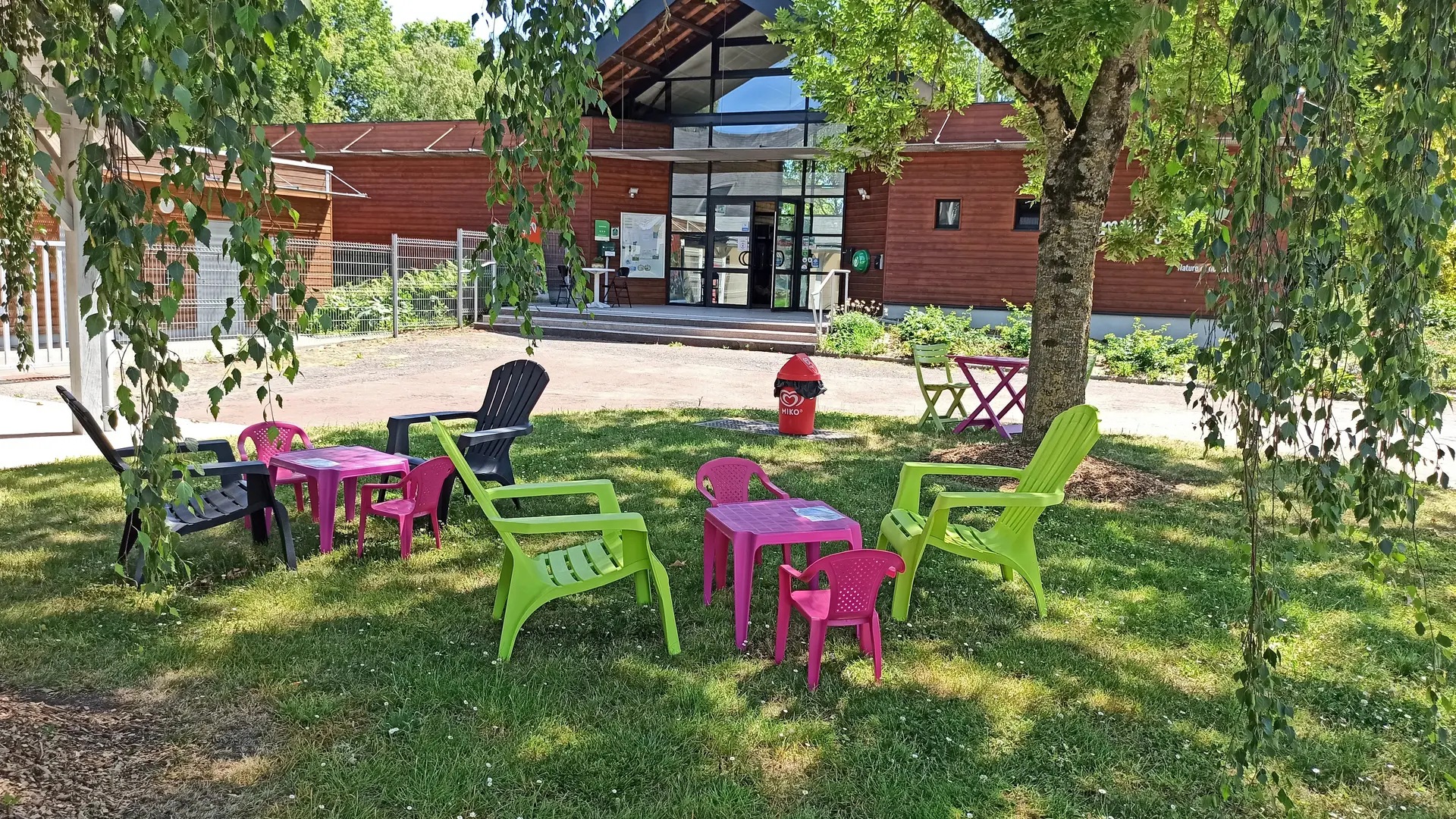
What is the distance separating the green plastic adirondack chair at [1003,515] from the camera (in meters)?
4.45

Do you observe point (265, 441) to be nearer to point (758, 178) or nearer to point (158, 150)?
point (158, 150)

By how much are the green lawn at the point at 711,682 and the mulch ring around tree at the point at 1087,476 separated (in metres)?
1.24

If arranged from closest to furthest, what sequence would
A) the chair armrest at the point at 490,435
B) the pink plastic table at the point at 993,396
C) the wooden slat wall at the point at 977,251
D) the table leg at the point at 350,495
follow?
the table leg at the point at 350,495, the chair armrest at the point at 490,435, the pink plastic table at the point at 993,396, the wooden slat wall at the point at 977,251

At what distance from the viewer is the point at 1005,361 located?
29.5 feet

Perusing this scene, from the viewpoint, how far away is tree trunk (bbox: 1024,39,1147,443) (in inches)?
275

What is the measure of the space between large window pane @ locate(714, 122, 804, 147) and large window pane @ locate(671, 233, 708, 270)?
85.1 inches

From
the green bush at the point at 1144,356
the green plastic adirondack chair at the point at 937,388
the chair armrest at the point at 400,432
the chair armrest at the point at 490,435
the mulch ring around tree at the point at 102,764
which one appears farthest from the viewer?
the green bush at the point at 1144,356

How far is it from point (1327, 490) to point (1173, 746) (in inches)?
61.9

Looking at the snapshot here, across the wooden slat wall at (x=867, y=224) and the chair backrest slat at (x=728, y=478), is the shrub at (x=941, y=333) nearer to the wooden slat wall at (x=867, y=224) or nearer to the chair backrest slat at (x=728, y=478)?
the wooden slat wall at (x=867, y=224)

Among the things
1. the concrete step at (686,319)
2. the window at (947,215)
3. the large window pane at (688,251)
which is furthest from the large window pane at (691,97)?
the window at (947,215)

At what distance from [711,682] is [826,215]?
18.8 metres

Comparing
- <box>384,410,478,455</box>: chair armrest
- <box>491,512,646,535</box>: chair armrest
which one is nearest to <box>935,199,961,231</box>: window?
<box>384,410,478,455</box>: chair armrest

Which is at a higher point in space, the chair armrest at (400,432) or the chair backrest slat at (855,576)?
the chair armrest at (400,432)

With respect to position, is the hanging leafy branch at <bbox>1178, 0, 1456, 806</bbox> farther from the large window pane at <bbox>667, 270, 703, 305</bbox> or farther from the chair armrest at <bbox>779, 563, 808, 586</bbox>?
the large window pane at <bbox>667, 270, 703, 305</bbox>
